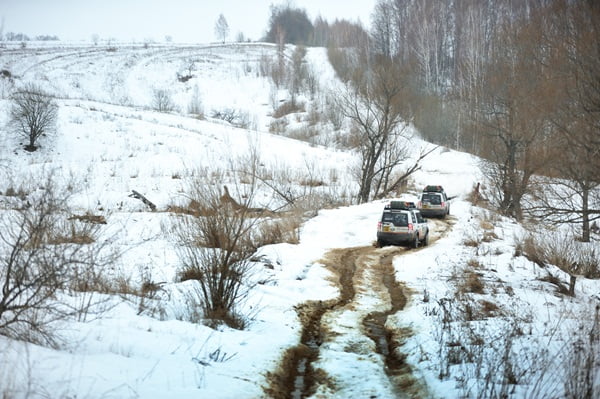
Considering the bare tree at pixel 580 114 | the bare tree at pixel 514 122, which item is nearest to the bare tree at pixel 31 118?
the bare tree at pixel 514 122

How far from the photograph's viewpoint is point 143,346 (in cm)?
564

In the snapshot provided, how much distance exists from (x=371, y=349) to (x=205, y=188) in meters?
3.95

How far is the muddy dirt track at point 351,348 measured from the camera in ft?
19.4

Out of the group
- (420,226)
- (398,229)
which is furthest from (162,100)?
(398,229)

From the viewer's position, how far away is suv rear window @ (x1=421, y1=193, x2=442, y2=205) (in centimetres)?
2612

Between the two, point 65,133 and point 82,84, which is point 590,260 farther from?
point 82,84

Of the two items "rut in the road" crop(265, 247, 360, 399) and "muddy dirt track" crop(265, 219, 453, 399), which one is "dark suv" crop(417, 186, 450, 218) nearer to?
"muddy dirt track" crop(265, 219, 453, 399)

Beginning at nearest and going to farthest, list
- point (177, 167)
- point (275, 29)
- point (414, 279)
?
point (414, 279) → point (177, 167) → point (275, 29)

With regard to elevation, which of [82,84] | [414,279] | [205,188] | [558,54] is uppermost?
[82,84]

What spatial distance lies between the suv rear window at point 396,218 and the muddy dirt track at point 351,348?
15.6 ft

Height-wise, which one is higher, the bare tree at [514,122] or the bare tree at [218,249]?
the bare tree at [514,122]

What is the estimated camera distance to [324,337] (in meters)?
7.88

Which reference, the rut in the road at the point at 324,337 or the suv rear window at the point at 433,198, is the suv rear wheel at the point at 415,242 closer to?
the rut in the road at the point at 324,337

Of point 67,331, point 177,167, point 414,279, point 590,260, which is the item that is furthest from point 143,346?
point 177,167
